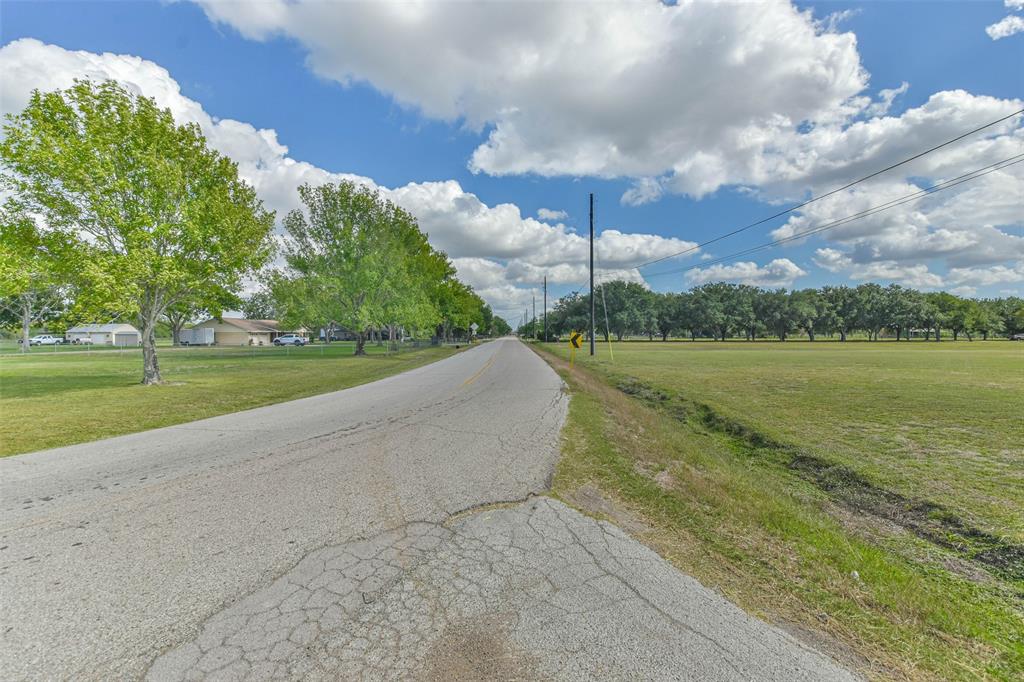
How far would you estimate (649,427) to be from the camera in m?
8.59

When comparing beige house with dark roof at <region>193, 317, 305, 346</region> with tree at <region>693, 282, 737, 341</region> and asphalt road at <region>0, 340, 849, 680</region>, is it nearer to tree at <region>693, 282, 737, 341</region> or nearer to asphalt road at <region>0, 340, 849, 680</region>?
asphalt road at <region>0, 340, 849, 680</region>

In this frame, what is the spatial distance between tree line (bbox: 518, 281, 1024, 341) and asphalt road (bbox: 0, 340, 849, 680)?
7920 centimetres

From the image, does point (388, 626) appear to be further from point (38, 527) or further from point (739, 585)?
point (38, 527)

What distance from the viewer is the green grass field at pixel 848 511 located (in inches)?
102

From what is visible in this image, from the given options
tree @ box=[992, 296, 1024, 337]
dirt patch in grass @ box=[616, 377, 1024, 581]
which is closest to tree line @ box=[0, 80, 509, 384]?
dirt patch in grass @ box=[616, 377, 1024, 581]

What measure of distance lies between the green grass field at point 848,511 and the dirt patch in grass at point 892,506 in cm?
2

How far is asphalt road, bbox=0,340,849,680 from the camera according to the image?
2.17 meters

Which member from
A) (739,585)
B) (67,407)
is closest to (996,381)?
(739,585)

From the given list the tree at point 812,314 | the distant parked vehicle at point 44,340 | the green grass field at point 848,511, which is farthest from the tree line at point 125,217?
the tree at point 812,314

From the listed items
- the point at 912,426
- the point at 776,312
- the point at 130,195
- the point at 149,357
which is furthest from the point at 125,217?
the point at 776,312

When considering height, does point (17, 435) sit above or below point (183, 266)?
below

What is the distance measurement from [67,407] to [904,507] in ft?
53.1

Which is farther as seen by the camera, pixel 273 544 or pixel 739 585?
pixel 273 544

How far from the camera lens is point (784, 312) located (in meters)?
87.8
